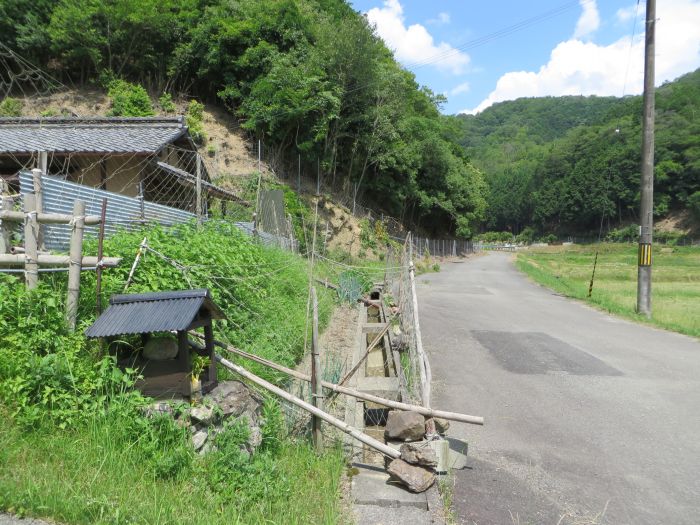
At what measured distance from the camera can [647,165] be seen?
43.4 ft

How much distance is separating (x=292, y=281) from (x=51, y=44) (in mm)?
24974

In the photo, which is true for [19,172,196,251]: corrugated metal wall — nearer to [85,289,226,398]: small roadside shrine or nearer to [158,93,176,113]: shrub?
[85,289,226,398]: small roadside shrine

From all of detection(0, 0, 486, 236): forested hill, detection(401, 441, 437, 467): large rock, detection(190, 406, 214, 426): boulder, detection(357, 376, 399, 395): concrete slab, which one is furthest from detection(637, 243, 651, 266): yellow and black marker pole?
detection(0, 0, 486, 236): forested hill

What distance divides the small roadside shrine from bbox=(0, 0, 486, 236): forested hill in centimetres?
1869

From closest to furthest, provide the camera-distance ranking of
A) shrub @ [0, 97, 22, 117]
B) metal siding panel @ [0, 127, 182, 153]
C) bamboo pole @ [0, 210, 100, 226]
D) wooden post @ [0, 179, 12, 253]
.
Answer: bamboo pole @ [0, 210, 100, 226] → wooden post @ [0, 179, 12, 253] → metal siding panel @ [0, 127, 182, 153] → shrub @ [0, 97, 22, 117]

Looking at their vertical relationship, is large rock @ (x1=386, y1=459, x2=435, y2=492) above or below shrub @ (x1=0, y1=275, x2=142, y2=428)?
below

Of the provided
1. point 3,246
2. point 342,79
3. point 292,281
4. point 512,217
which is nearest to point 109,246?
point 3,246

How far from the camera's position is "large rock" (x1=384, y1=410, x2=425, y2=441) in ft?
14.3

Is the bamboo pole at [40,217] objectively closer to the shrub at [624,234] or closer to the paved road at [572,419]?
the paved road at [572,419]

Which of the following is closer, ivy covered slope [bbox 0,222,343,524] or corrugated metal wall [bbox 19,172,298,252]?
ivy covered slope [bbox 0,222,343,524]

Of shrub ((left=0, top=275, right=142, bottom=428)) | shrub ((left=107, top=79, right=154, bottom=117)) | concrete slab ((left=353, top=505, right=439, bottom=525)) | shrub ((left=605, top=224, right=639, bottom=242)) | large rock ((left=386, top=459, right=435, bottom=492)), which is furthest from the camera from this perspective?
shrub ((left=605, top=224, right=639, bottom=242))

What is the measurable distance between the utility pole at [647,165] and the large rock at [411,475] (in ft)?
38.5

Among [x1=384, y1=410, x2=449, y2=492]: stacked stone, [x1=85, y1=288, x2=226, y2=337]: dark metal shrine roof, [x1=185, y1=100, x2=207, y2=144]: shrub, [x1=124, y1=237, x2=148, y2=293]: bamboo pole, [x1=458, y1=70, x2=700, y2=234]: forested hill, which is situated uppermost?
[x1=458, y1=70, x2=700, y2=234]: forested hill

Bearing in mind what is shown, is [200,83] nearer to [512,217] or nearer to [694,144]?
[694,144]
